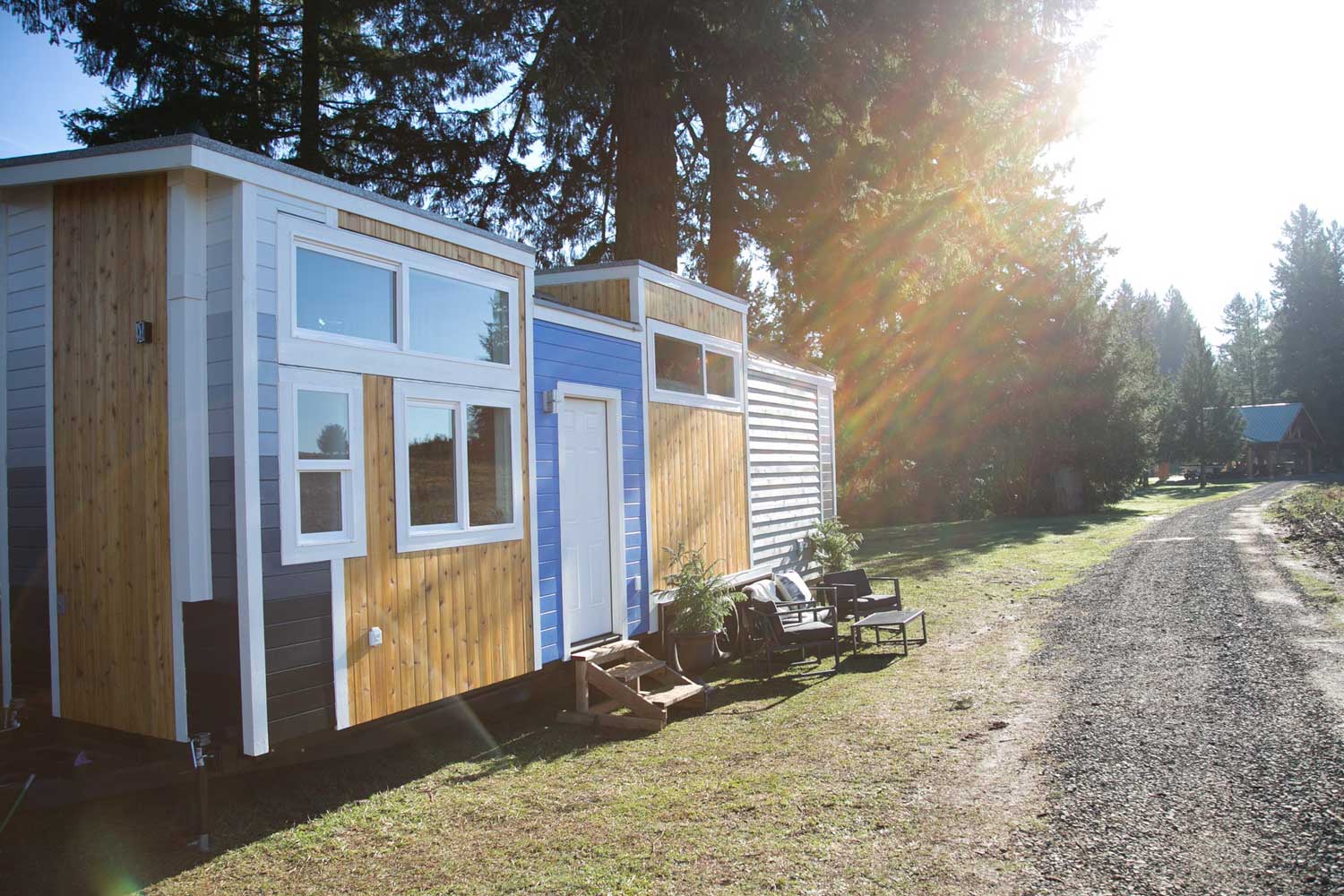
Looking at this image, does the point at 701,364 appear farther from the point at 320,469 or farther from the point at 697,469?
the point at 320,469

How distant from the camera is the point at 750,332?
24.0m

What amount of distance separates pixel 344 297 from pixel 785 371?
7383 millimetres

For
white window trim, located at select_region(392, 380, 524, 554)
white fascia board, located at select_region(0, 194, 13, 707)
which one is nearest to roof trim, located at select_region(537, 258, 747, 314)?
white window trim, located at select_region(392, 380, 524, 554)

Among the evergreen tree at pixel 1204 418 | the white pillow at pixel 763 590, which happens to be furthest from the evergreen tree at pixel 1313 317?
the white pillow at pixel 763 590

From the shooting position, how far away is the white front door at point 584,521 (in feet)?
24.7

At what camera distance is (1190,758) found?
5.23 meters

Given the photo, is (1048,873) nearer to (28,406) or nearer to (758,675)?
(758,675)

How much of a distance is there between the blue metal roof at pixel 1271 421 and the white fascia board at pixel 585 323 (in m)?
53.9

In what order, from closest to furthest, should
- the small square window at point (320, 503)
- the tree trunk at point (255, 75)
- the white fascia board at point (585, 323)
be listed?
the small square window at point (320, 503) → the white fascia board at point (585, 323) → the tree trunk at point (255, 75)

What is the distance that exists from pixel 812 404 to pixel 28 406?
9.70m

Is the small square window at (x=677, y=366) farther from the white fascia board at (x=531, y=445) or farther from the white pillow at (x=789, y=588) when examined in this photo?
the white pillow at (x=789, y=588)

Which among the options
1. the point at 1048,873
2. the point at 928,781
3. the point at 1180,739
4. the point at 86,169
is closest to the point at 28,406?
the point at 86,169

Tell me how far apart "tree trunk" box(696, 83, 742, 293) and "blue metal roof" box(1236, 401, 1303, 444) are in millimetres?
45334

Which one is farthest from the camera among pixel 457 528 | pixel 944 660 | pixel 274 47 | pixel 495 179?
pixel 495 179
